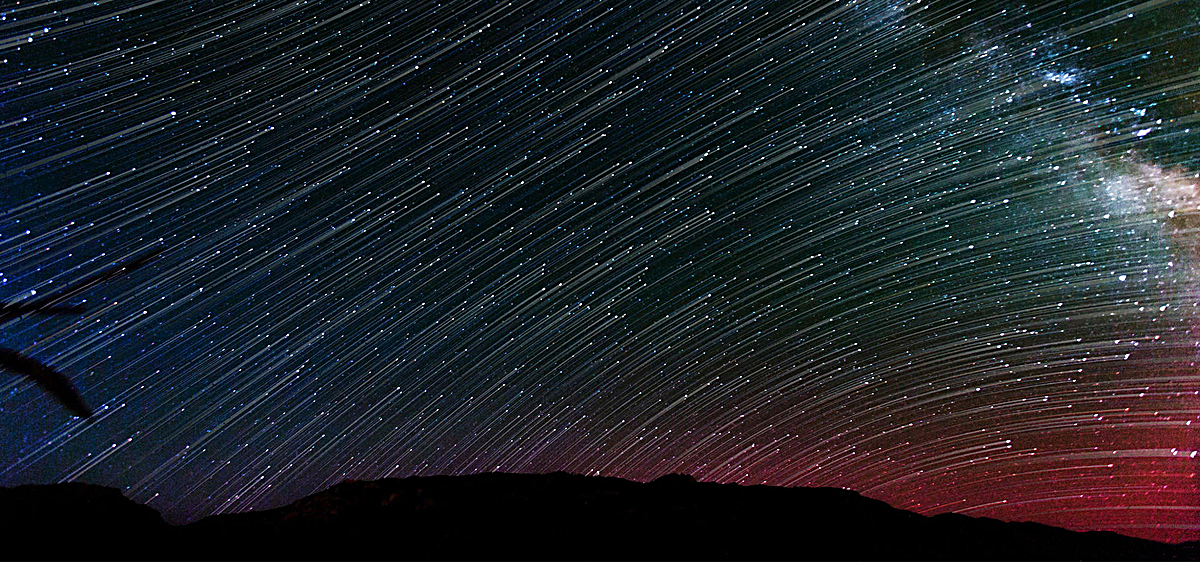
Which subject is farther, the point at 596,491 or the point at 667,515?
the point at 596,491

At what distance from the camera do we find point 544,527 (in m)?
4.59

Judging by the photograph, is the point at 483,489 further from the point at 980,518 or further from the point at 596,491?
the point at 980,518

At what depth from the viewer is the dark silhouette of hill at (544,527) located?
418cm

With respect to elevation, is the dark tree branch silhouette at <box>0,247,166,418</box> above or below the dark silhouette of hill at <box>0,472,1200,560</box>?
above

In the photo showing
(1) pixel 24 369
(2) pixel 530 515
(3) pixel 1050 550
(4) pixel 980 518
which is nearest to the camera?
(1) pixel 24 369

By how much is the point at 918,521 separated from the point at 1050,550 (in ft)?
3.37

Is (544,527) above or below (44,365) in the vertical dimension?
below

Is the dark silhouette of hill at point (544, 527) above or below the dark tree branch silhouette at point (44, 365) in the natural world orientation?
below

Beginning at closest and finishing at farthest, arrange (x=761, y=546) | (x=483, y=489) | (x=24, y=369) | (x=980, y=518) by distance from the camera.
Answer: (x=24, y=369) → (x=761, y=546) → (x=483, y=489) → (x=980, y=518)

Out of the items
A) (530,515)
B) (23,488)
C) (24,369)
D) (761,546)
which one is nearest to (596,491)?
(530,515)

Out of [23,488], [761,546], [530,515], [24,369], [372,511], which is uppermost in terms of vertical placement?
[24,369]

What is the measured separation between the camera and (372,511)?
4.90 meters

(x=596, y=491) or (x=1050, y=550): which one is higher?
(x=596, y=491)

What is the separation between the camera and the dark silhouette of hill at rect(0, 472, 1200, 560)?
13.7ft
